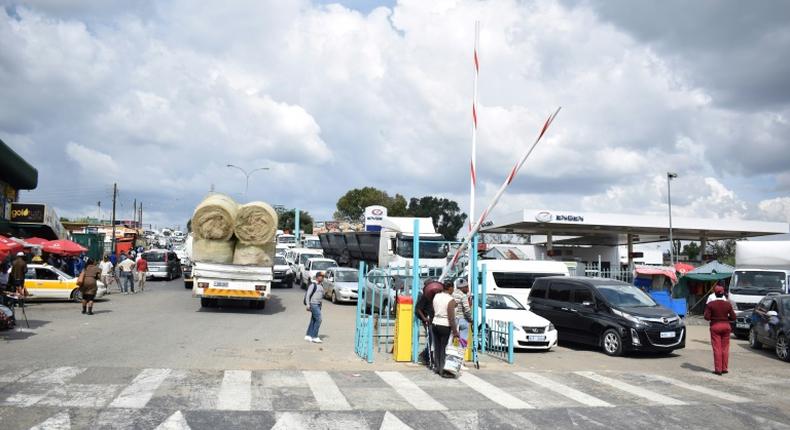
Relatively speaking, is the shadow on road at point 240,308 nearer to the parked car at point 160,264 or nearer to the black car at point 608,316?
the black car at point 608,316

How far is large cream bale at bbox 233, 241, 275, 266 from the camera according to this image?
1906 centimetres

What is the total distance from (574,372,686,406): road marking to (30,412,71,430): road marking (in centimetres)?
728

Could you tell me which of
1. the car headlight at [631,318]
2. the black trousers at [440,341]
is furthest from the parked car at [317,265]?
the black trousers at [440,341]

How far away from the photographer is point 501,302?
15578 mm

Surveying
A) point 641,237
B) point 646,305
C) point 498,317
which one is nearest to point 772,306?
point 646,305

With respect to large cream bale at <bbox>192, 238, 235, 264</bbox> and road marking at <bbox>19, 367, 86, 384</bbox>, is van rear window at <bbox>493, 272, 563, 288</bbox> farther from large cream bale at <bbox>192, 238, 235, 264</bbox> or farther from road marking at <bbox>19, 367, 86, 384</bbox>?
road marking at <bbox>19, 367, 86, 384</bbox>

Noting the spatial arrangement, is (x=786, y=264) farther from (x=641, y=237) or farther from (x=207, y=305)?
(x=641, y=237)

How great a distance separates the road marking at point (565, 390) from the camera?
338 inches

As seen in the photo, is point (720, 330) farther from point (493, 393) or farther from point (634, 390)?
point (493, 393)

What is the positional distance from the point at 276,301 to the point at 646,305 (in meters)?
14.3

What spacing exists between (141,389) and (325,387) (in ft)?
7.82

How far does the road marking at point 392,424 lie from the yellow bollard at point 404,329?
4093 millimetres

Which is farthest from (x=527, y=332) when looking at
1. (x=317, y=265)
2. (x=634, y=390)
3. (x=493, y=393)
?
(x=317, y=265)

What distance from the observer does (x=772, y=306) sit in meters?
15.2
